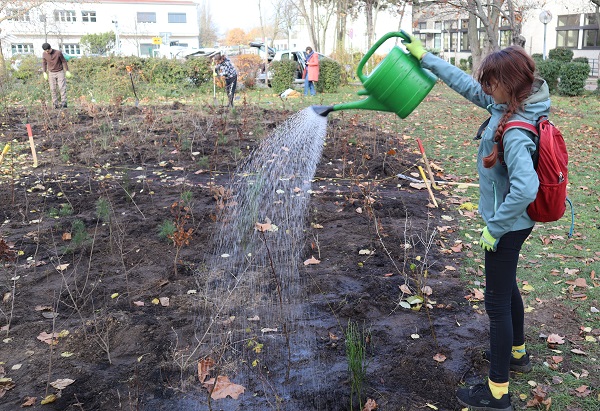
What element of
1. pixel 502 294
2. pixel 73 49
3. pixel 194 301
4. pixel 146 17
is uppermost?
pixel 146 17

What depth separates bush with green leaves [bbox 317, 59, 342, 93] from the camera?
1736 cm

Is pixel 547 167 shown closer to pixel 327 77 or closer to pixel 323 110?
pixel 323 110

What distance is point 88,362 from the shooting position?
9.18 ft

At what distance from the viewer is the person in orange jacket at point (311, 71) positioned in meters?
15.6

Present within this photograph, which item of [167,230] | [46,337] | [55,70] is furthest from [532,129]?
[55,70]

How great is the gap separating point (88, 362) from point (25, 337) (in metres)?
0.51

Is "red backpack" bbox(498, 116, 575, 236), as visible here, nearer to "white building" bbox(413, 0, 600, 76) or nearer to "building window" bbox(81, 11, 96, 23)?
"white building" bbox(413, 0, 600, 76)

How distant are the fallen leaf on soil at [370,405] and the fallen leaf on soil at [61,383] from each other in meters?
1.39

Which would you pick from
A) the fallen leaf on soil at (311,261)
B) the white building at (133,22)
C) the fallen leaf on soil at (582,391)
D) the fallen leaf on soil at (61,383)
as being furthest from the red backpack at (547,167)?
the white building at (133,22)

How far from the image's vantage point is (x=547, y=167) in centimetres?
207

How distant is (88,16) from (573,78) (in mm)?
49452

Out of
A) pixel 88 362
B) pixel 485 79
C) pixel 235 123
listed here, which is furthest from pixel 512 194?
pixel 235 123

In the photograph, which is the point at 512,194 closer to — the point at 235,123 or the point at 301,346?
the point at 301,346

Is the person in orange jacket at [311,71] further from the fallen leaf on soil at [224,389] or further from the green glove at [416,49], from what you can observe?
the fallen leaf on soil at [224,389]
